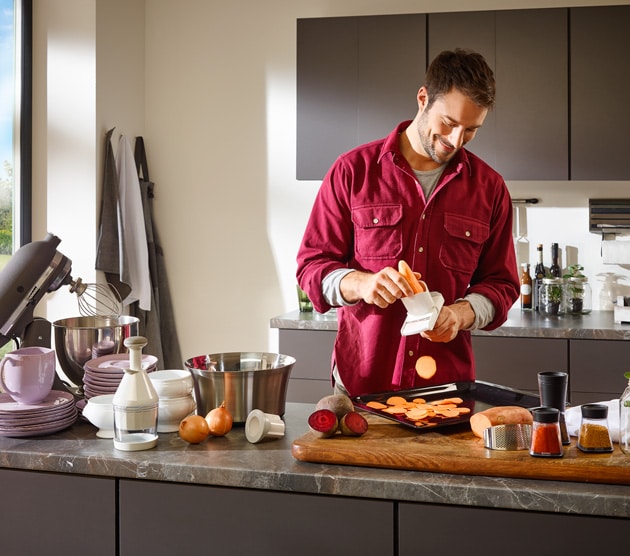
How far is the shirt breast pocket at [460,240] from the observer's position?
2.25 metres

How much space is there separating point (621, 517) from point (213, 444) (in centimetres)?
84

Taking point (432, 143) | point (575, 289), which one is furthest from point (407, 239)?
point (575, 289)

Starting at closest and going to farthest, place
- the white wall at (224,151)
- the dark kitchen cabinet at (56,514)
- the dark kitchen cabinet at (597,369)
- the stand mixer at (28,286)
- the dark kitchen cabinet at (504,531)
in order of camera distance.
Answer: the dark kitchen cabinet at (504,531)
the dark kitchen cabinet at (56,514)
the stand mixer at (28,286)
the dark kitchen cabinet at (597,369)
the white wall at (224,151)

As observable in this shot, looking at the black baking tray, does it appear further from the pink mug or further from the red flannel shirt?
the pink mug

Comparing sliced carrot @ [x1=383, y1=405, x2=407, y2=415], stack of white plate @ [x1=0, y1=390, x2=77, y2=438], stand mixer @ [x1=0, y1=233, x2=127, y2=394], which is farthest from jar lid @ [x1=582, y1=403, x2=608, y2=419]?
stand mixer @ [x1=0, y1=233, x2=127, y2=394]

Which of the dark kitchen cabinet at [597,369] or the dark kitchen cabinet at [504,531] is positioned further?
the dark kitchen cabinet at [597,369]

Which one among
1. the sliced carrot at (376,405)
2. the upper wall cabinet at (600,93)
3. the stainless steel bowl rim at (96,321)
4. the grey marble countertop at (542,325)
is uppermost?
the upper wall cabinet at (600,93)

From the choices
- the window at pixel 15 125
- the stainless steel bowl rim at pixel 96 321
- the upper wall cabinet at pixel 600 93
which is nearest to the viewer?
the stainless steel bowl rim at pixel 96 321

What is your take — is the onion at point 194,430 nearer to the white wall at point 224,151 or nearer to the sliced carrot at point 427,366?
the sliced carrot at point 427,366

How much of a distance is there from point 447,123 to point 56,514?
1400 mm

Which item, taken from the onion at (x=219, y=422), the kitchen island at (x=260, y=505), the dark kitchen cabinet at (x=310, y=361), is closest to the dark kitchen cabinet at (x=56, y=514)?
the kitchen island at (x=260, y=505)

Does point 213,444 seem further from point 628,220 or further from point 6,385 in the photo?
point 628,220

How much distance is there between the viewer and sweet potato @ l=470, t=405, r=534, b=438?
5.28ft

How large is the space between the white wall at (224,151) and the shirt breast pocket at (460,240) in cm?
208
